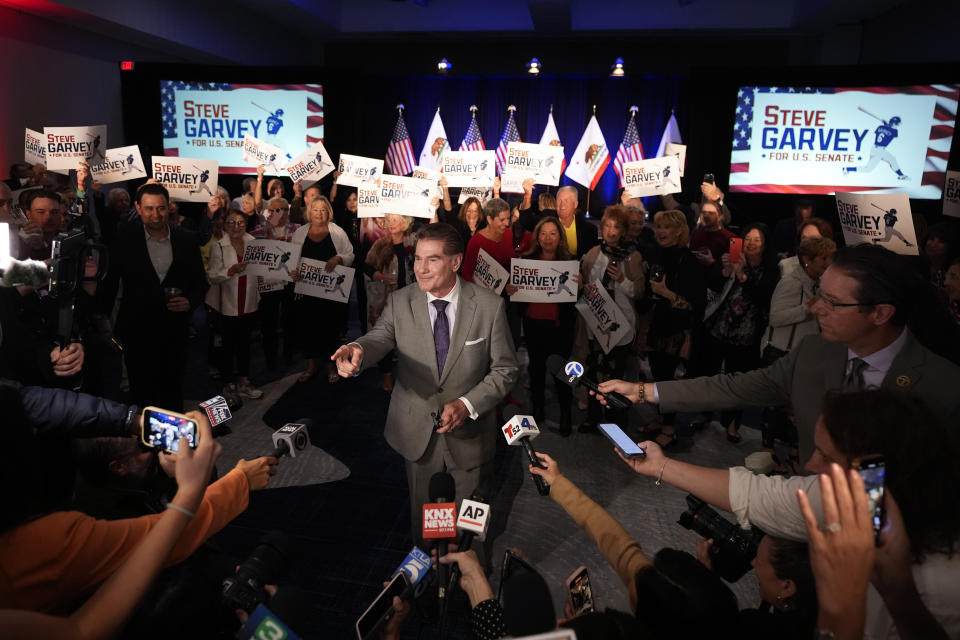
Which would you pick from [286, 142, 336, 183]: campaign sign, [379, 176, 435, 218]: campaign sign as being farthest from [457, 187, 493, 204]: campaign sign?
[379, 176, 435, 218]: campaign sign

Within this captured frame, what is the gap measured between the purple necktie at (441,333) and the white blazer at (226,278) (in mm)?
3294

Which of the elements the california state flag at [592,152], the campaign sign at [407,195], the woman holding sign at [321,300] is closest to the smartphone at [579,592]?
the campaign sign at [407,195]

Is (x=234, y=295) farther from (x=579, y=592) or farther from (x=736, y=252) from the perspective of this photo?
(x=579, y=592)

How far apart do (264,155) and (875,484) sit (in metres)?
7.21

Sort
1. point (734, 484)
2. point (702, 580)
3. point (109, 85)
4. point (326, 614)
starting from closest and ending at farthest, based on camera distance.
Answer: point (702, 580), point (734, 484), point (326, 614), point (109, 85)

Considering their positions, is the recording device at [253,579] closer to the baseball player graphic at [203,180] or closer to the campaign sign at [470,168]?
the campaign sign at [470,168]

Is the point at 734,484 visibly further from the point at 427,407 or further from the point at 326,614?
the point at 326,614

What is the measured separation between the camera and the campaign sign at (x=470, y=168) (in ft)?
22.6

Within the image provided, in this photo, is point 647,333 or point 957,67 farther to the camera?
point 957,67

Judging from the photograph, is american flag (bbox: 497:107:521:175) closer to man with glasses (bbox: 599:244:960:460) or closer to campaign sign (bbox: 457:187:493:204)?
campaign sign (bbox: 457:187:493:204)

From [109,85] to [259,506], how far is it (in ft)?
31.9

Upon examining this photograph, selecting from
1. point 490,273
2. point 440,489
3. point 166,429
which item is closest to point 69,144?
point 490,273

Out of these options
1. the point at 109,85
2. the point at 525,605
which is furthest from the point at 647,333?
the point at 109,85

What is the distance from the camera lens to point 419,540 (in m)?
3.08
